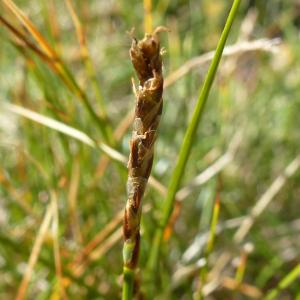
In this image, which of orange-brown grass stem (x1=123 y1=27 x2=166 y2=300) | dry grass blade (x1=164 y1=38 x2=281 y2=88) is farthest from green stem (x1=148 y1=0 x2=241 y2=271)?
dry grass blade (x1=164 y1=38 x2=281 y2=88)

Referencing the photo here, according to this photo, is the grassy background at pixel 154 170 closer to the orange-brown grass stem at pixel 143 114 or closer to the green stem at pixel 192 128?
the green stem at pixel 192 128

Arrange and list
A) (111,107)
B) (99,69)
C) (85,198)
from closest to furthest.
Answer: (85,198), (111,107), (99,69)

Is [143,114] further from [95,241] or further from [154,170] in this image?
[154,170]

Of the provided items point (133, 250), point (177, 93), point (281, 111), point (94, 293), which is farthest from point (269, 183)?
point (133, 250)

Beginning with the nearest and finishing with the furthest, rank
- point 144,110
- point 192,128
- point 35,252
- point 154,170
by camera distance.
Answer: point 144,110, point 192,128, point 35,252, point 154,170

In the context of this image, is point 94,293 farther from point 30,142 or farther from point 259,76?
point 259,76

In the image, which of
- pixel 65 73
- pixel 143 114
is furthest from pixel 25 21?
pixel 143 114

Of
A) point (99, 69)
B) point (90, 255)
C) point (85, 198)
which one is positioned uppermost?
point (99, 69)

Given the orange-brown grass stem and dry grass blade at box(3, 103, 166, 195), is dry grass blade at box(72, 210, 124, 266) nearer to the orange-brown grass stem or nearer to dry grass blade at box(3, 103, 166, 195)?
dry grass blade at box(3, 103, 166, 195)
